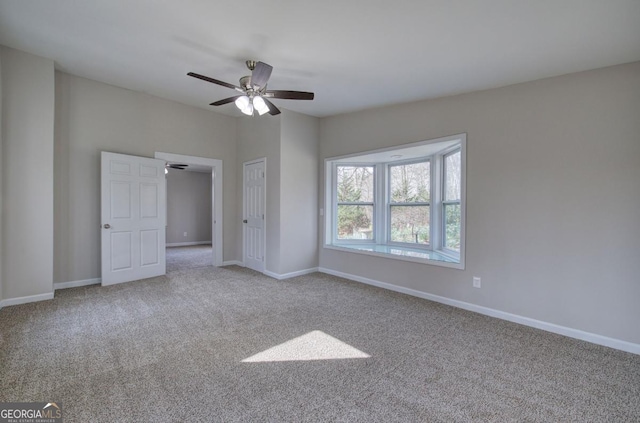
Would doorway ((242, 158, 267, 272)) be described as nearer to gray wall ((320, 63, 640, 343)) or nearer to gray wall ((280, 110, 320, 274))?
gray wall ((280, 110, 320, 274))

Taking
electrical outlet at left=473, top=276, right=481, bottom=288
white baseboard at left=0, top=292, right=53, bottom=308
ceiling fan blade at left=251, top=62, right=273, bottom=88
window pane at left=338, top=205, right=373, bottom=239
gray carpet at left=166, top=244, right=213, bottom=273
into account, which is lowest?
gray carpet at left=166, top=244, right=213, bottom=273

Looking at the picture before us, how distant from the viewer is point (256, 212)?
5344 millimetres

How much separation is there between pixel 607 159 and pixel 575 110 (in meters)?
0.55

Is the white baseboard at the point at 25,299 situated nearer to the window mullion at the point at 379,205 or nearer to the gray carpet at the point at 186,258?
the gray carpet at the point at 186,258

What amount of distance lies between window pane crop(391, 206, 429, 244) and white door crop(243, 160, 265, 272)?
7.58 feet

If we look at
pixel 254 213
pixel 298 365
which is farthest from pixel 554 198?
pixel 254 213

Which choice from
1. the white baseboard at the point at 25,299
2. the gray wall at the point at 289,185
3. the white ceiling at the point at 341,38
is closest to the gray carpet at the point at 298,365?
the white baseboard at the point at 25,299

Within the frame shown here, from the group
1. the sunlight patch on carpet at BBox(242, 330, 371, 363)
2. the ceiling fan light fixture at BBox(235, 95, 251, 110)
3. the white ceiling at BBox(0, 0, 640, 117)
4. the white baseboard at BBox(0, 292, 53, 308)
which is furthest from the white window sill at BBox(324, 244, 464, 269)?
the white baseboard at BBox(0, 292, 53, 308)

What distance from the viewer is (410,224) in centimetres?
504

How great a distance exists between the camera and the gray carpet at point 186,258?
5.69 metres

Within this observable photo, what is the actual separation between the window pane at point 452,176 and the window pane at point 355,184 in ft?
4.55

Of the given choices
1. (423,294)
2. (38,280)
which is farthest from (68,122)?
(423,294)

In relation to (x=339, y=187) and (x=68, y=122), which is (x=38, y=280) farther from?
(x=339, y=187)

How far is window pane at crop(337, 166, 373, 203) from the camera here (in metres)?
5.50
